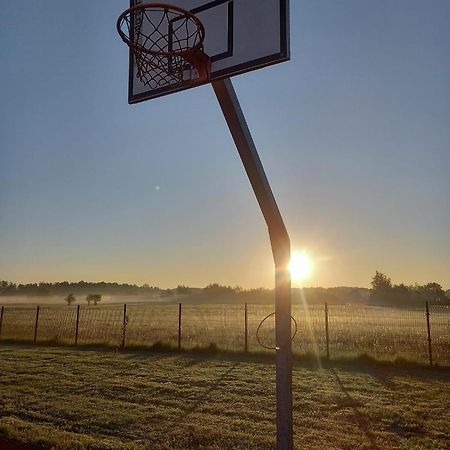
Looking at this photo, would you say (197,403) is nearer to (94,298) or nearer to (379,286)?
(94,298)

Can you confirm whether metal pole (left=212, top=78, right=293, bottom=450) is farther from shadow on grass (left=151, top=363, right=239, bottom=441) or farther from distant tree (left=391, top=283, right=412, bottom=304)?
distant tree (left=391, top=283, right=412, bottom=304)

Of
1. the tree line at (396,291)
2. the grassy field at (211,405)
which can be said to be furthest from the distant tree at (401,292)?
the grassy field at (211,405)

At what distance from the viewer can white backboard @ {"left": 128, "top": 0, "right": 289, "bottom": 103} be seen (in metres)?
3.65

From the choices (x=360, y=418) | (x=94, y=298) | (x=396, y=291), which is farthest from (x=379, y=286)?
(x=360, y=418)

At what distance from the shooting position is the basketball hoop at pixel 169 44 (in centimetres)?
381

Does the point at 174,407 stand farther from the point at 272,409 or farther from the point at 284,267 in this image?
the point at 284,267

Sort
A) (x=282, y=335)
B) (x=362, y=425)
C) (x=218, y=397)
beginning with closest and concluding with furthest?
(x=282, y=335)
(x=362, y=425)
(x=218, y=397)

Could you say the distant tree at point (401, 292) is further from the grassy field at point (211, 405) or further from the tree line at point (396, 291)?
the grassy field at point (211, 405)

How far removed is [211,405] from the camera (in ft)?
21.8

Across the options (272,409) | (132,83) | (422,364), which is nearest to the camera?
(132,83)

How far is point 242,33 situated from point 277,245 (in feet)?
6.44

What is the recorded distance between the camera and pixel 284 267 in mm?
4047

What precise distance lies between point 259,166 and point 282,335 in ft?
5.09

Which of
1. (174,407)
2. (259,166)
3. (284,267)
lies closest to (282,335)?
(284,267)
